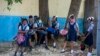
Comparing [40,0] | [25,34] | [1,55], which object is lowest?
[1,55]

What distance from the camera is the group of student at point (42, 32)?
14.2 metres

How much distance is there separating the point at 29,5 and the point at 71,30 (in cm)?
557

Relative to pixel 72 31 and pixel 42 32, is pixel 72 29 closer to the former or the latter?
pixel 72 31

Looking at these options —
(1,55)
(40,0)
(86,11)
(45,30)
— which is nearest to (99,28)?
(1,55)

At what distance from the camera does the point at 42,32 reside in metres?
17.2

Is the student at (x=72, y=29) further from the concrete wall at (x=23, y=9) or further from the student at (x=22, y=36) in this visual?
the concrete wall at (x=23, y=9)

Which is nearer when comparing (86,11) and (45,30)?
(45,30)

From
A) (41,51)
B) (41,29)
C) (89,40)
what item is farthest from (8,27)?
(89,40)

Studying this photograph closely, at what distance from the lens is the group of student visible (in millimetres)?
14203

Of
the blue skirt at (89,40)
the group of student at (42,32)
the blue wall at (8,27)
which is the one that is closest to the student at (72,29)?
the group of student at (42,32)

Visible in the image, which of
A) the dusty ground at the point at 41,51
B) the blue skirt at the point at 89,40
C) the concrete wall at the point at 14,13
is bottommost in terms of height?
the dusty ground at the point at 41,51

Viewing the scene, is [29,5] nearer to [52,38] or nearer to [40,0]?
[40,0]

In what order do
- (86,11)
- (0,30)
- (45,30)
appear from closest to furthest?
(45,30)
(0,30)
(86,11)

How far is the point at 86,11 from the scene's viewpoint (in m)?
21.1
